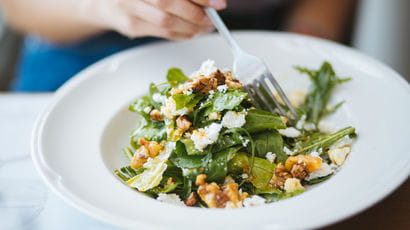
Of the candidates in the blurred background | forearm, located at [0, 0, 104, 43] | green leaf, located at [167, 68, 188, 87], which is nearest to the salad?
green leaf, located at [167, 68, 188, 87]

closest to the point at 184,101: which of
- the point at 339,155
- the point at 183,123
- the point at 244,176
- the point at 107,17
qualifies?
the point at 183,123

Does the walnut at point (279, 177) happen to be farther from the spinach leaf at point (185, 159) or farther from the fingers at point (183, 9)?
the fingers at point (183, 9)

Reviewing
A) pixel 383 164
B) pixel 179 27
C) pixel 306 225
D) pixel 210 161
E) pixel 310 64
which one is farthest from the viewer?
pixel 310 64

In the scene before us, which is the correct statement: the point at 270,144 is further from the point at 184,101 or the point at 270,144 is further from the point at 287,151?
the point at 184,101

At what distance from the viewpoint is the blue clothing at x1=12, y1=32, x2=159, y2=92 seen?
271cm

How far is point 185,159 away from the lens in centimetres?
138

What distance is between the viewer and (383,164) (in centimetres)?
125

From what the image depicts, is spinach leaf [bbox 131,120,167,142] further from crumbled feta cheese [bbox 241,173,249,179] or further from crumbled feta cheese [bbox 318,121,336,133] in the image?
crumbled feta cheese [bbox 318,121,336,133]

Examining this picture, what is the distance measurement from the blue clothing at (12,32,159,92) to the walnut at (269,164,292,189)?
5.40 ft

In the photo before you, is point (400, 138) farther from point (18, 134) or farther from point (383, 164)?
point (18, 134)

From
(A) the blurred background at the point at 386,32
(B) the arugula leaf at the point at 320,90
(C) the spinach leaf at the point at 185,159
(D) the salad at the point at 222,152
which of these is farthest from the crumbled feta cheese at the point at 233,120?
(A) the blurred background at the point at 386,32

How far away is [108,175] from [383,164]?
2.67 ft

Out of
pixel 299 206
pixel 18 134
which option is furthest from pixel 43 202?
pixel 299 206

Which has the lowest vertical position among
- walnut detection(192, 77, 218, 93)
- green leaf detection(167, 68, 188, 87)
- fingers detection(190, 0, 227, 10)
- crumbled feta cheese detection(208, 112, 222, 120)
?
green leaf detection(167, 68, 188, 87)
